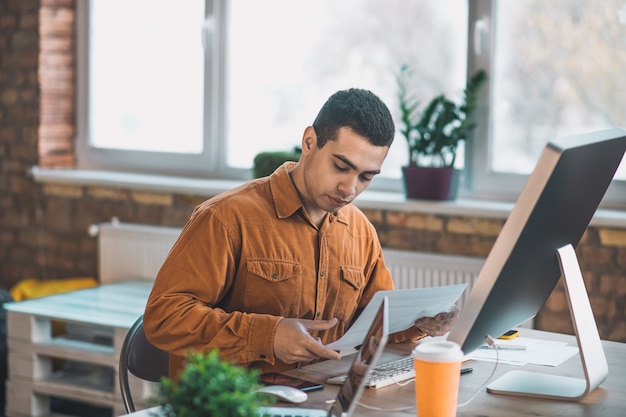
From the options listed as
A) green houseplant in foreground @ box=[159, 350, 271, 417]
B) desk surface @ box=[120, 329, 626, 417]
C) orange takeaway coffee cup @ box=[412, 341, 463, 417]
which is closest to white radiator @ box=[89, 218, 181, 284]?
desk surface @ box=[120, 329, 626, 417]

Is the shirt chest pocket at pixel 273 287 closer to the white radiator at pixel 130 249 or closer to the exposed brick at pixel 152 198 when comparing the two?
the white radiator at pixel 130 249

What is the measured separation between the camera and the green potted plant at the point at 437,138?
3.65 m

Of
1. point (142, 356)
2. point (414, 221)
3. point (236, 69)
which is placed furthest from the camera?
point (236, 69)

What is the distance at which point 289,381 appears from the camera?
6.27ft

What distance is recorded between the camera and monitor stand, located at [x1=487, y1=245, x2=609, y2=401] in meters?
1.87

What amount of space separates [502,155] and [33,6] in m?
2.35

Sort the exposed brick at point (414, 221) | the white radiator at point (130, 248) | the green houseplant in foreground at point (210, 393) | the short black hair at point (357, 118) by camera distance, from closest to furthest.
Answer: the green houseplant in foreground at point (210, 393)
the short black hair at point (357, 118)
the exposed brick at point (414, 221)
the white radiator at point (130, 248)

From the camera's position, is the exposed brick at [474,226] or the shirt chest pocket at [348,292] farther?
the exposed brick at [474,226]

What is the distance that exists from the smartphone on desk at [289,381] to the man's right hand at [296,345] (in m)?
0.04

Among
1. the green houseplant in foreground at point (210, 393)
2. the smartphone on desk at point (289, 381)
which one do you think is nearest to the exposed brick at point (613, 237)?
the smartphone on desk at point (289, 381)

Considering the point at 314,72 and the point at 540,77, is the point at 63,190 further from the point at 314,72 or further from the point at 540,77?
the point at 540,77

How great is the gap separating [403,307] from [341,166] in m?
0.40

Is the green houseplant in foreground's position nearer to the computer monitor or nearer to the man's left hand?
the computer monitor

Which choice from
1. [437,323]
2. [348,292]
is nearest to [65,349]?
[348,292]
